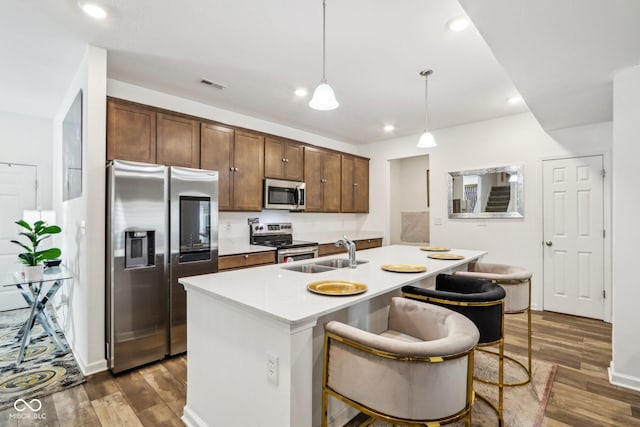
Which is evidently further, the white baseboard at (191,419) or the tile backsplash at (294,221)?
the tile backsplash at (294,221)

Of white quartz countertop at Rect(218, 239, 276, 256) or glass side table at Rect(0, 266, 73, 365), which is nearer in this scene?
glass side table at Rect(0, 266, 73, 365)

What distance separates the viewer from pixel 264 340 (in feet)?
4.69

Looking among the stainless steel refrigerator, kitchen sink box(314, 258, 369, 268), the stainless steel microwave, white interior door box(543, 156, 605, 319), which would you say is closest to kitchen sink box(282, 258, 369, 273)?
kitchen sink box(314, 258, 369, 268)

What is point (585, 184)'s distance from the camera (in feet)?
12.4

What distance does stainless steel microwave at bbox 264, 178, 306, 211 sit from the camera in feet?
13.8

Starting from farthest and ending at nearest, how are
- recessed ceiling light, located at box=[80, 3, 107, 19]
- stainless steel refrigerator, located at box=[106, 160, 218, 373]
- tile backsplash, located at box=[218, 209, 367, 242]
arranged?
tile backsplash, located at box=[218, 209, 367, 242] < stainless steel refrigerator, located at box=[106, 160, 218, 373] < recessed ceiling light, located at box=[80, 3, 107, 19]

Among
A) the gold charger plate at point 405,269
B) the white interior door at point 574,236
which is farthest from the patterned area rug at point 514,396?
the white interior door at point 574,236

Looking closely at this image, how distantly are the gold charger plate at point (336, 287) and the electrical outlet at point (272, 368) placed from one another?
0.38m

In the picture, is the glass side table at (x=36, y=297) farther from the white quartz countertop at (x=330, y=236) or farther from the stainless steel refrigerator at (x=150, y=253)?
the white quartz countertop at (x=330, y=236)

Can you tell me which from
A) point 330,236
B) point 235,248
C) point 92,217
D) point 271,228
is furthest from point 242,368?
point 330,236

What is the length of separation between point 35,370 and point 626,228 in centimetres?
482

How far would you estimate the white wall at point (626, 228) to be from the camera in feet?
7.55

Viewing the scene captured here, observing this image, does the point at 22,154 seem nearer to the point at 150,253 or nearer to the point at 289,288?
the point at 150,253

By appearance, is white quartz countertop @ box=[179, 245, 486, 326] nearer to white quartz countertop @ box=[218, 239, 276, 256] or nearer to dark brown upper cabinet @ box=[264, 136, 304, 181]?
white quartz countertop @ box=[218, 239, 276, 256]
